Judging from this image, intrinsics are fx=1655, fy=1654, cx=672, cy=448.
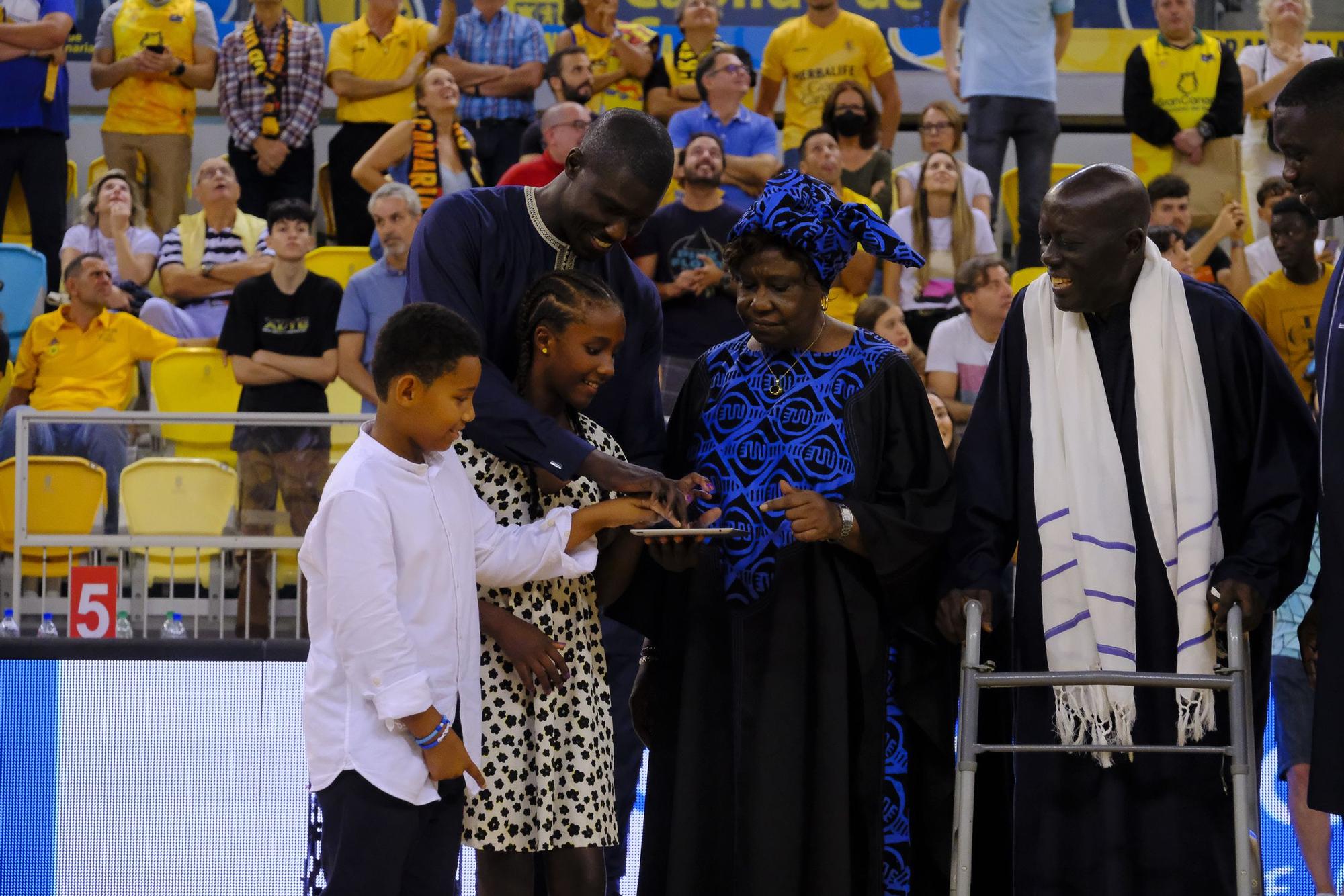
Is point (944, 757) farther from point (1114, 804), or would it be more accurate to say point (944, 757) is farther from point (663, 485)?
point (663, 485)

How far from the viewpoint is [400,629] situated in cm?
288

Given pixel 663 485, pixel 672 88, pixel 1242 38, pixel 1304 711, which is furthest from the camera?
pixel 1242 38

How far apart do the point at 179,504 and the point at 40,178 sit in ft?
11.6

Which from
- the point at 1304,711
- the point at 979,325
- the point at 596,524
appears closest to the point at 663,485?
the point at 596,524

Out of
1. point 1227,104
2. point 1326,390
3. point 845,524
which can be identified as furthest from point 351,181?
point 1326,390

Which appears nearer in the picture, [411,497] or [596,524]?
[411,497]

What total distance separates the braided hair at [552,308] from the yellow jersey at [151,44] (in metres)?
6.66

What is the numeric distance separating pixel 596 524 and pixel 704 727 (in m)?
0.62

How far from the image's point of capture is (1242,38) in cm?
998

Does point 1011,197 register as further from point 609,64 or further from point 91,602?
point 91,602

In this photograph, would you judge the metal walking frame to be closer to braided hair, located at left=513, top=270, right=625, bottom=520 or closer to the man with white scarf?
the man with white scarf

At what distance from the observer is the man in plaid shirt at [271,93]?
9.12m

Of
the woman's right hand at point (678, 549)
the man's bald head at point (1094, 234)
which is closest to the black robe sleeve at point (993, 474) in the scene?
the man's bald head at point (1094, 234)

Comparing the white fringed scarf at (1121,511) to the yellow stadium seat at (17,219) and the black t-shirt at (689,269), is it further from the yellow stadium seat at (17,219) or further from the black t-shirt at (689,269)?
the yellow stadium seat at (17,219)
